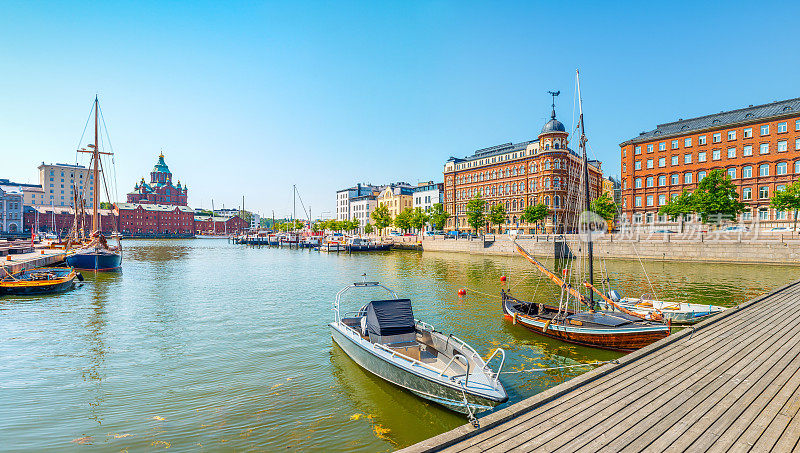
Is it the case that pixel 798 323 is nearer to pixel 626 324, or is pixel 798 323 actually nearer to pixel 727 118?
pixel 626 324

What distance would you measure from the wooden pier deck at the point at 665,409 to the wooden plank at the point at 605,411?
0.02m

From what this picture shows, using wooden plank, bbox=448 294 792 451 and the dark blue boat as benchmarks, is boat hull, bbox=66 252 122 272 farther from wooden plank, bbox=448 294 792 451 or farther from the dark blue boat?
wooden plank, bbox=448 294 792 451

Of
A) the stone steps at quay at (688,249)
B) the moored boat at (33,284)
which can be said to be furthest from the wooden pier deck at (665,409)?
the moored boat at (33,284)

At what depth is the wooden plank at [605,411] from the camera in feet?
24.5

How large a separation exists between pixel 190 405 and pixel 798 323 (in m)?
23.9

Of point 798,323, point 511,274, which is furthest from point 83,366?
point 511,274

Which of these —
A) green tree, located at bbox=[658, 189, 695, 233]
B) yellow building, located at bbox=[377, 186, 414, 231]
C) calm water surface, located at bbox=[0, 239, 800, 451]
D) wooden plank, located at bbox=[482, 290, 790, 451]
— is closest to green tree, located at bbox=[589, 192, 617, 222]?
green tree, located at bbox=[658, 189, 695, 233]

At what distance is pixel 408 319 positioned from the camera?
1505 centimetres

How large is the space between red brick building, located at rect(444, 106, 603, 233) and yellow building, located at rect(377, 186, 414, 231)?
28257 mm

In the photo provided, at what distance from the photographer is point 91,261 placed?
46344 millimetres

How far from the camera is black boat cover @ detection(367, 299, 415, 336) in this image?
14.8 m

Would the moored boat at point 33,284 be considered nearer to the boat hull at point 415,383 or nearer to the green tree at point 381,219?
the boat hull at point 415,383

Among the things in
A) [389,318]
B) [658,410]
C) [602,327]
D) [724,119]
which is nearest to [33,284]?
[389,318]

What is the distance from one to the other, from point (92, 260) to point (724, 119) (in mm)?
101768
